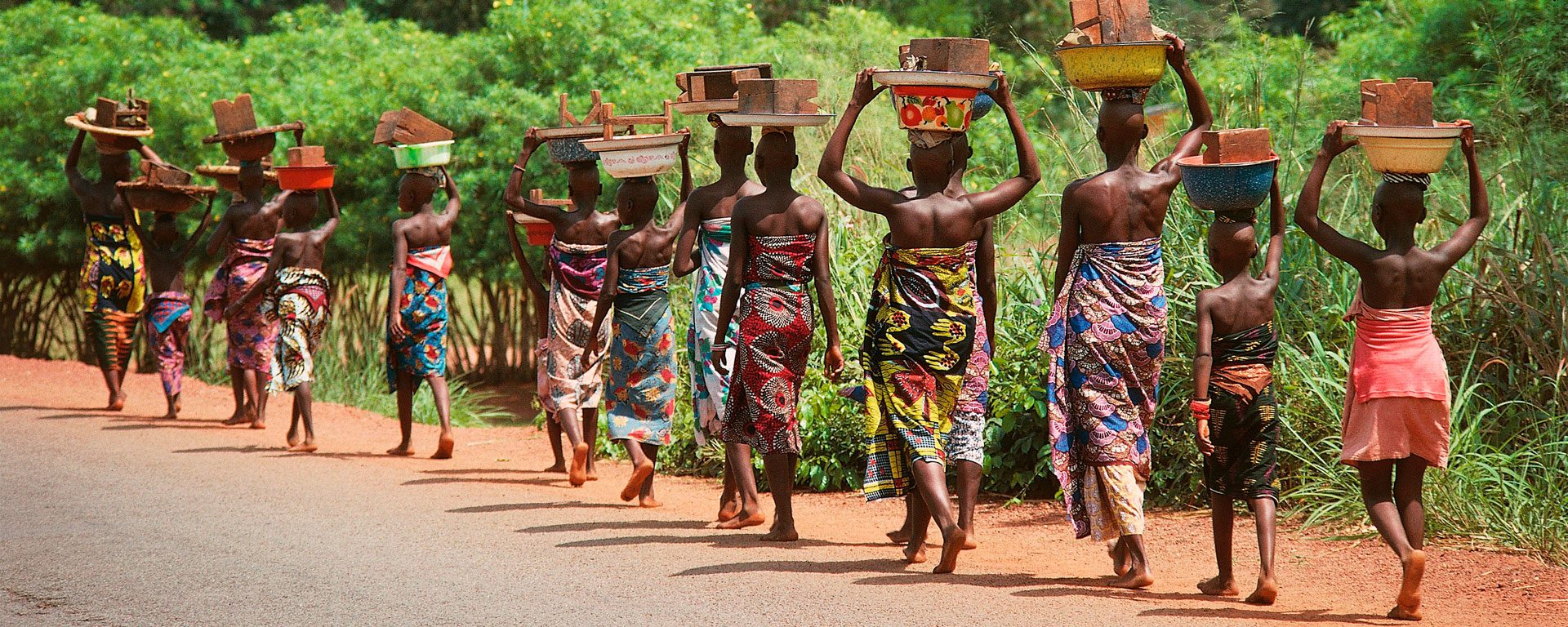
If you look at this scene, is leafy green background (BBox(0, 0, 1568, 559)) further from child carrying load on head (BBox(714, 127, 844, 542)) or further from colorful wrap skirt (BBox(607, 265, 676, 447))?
child carrying load on head (BBox(714, 127, 844, 542))

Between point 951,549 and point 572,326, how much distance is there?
3357 millimetres

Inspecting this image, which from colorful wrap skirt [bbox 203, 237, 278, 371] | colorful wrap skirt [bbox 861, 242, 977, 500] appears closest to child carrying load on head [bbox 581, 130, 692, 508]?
colorful wrap skirt [bbox 861, 242, 977, 500]

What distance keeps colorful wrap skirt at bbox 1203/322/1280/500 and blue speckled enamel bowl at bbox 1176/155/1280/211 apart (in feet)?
1.60

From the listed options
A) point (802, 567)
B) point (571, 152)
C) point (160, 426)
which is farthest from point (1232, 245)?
point (160, 426)

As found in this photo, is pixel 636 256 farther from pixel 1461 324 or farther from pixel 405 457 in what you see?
pixel 1461 324

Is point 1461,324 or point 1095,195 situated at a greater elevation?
point 1095,195

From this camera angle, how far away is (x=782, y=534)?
6586 millimetres

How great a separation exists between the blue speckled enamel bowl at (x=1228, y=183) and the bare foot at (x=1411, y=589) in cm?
140

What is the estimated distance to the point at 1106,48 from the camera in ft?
18.2

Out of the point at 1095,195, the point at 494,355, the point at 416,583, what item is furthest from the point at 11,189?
the point at 1095,195

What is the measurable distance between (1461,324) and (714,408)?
3845 millimetres

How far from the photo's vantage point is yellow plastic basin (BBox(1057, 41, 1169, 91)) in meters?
5.55

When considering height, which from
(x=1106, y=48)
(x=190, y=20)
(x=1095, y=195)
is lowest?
(x=1095, y=195)

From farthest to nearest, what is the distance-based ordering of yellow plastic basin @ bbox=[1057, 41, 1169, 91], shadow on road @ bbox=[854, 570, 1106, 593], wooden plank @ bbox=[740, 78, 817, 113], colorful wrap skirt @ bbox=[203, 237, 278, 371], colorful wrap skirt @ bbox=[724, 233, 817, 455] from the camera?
colorful wrap skirt @ bbox=[203, 237, 278, 371] → colorful wrap skirt @ bbox=[724, 233, 817, 455] → wooden plank @ bbox=[740, 78, 817, 113] → shadow on road @ bbox=[854, 570, 1106, 593] → yellow plastic basin @ bbox=[1057, 41, 1169, 91]
